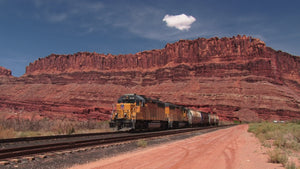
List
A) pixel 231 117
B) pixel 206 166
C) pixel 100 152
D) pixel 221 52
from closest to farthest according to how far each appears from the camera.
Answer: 1. pixel 206 166
2. pixel 100 152
3. pixel 231 117
4. pixel 221 52

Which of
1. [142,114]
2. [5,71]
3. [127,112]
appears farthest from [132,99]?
[5,71]

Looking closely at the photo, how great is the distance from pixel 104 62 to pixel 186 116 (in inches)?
3284

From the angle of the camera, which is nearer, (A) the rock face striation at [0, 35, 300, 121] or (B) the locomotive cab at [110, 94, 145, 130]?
(B) the locomotive cab at [110, 94, 145, 130]

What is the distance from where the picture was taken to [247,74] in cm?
7681

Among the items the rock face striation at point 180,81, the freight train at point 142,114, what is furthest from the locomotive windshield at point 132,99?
the rock face striation at point 180,81

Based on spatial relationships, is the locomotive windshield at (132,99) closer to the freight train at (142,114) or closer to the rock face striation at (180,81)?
the freight train at (142,114)

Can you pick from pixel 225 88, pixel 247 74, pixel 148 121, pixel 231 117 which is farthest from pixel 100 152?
pixel 247 74

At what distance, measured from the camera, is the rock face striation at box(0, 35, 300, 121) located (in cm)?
6812

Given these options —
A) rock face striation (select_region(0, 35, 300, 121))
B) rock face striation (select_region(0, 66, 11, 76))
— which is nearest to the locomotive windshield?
rock face striation (select_region(0, 35, 300, 121))

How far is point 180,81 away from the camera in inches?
3327

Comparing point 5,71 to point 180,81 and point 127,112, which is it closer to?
point 180,81

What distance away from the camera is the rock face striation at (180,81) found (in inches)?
2682

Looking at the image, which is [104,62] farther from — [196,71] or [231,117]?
[231,117]

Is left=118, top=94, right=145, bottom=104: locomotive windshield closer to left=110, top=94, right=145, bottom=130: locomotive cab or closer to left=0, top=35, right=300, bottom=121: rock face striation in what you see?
left=110, top=94, right=145, bottom=130: locomotive cab
